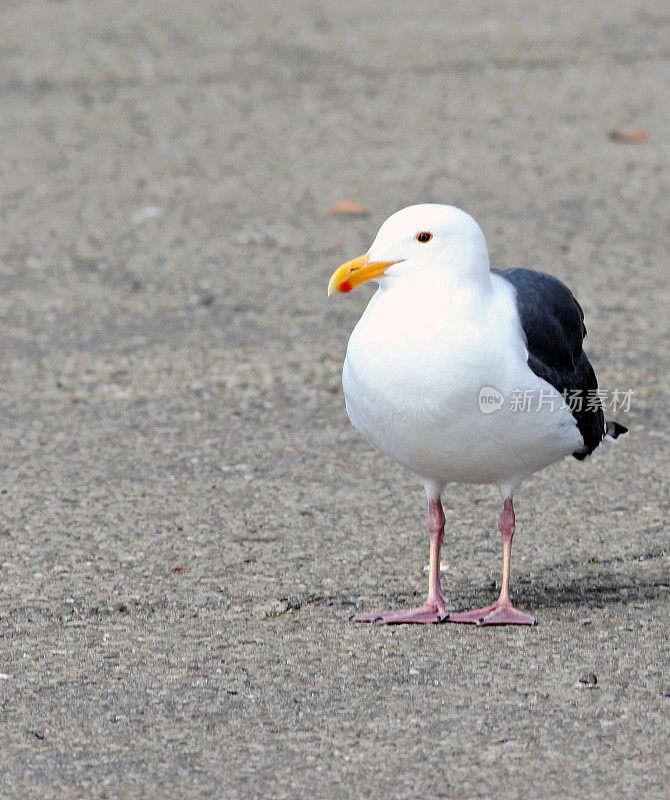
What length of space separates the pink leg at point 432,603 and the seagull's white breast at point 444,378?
1.28ft

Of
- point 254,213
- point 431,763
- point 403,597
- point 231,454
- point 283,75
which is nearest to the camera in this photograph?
point 431,763

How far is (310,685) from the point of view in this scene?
415 centimetres

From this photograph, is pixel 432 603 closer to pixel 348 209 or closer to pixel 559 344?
pixel 559 344

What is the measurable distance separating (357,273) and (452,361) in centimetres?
44

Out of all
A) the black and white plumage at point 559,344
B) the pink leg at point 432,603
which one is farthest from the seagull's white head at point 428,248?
the pink leg at point 432,603

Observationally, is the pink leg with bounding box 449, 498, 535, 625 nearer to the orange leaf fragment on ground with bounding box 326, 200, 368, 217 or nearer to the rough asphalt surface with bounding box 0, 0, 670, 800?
the rough asphalt surface with bounding box 0, 0, 670, 800

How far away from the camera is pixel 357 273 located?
4.33 meters

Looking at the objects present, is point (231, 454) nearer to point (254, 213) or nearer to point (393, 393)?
point (393, 393)

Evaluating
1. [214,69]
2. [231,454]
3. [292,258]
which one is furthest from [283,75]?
[231,454]

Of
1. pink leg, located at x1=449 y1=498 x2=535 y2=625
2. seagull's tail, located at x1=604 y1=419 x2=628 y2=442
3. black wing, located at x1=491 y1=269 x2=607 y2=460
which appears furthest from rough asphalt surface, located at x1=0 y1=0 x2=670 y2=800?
black wing, located at x1=491 y1=269 x2=607 y2=460

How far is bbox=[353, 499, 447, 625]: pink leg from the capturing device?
4617 millimetres

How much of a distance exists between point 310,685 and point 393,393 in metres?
0.94

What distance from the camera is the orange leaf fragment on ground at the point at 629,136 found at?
39.1 ft

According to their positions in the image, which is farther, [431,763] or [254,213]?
[254,213]
